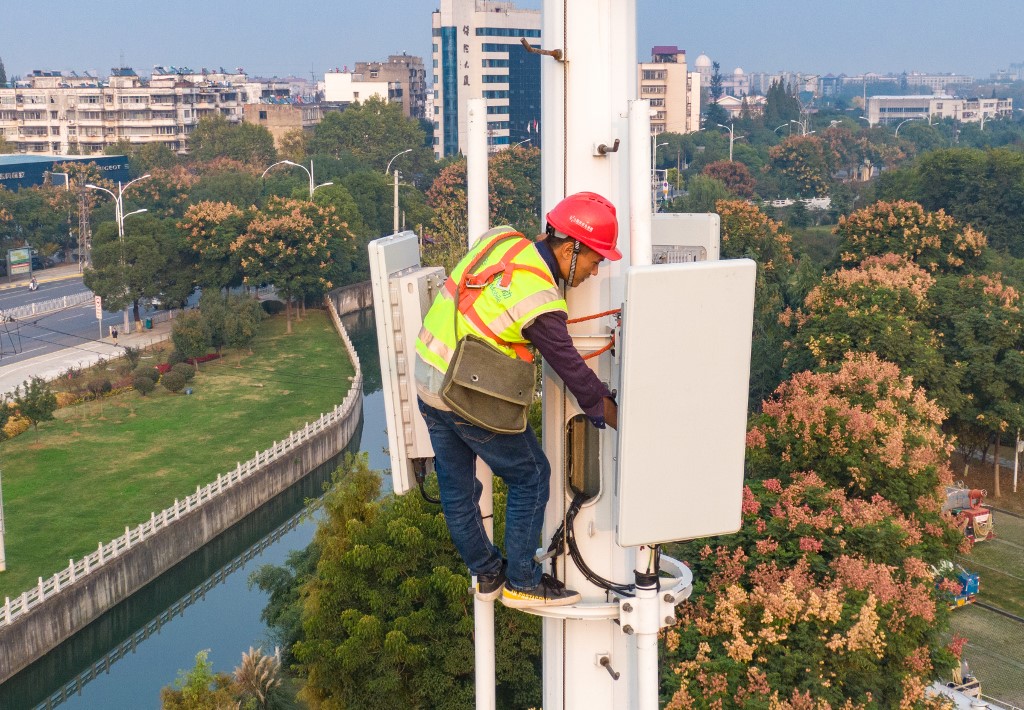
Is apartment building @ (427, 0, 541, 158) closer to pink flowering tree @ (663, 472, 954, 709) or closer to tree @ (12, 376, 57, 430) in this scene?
tree @ (12, 376, 57, 430)

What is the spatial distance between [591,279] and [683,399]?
849 mm

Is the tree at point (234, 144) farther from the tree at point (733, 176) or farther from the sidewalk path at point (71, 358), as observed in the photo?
the sidewalk path at point (71, 358)

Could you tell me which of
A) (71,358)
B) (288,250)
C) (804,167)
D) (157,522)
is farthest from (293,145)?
(157,522)

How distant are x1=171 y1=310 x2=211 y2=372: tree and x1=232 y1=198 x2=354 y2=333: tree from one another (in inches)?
311

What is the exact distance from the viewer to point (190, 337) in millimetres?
42375

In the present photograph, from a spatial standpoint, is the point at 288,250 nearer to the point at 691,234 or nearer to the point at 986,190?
the point at 986,190

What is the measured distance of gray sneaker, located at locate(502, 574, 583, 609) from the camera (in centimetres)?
472

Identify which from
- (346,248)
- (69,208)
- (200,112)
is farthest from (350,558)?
(200,112)

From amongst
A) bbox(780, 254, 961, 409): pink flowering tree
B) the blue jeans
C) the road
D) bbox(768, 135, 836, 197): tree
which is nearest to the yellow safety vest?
the blue jeans

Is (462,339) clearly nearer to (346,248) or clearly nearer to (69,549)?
(69,549)

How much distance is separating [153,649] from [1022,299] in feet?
67.5

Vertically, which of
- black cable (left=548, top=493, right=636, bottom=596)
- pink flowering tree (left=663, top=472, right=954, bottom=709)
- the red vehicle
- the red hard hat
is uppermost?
the red hard hat

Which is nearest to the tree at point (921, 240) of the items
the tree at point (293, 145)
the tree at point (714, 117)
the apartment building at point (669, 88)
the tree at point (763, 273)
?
the tree at point (763, 273)

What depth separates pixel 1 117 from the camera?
10975cm
